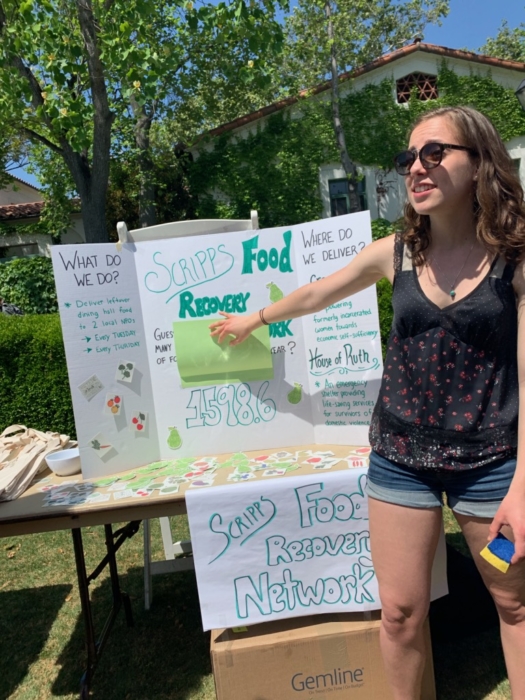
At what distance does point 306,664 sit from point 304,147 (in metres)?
13.1

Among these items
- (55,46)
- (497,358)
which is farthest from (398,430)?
(55,46)

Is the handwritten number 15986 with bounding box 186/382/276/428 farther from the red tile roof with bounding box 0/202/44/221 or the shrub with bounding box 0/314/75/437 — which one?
the red tile roof with bounding box 0/202/44/221

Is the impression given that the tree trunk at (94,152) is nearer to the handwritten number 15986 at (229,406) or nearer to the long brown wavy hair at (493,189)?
the handwritten number 15986 at (229,406)

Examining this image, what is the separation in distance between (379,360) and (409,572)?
951mm

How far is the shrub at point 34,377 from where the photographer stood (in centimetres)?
451

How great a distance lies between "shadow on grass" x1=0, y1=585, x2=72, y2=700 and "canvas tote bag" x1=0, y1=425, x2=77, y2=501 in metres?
0.90

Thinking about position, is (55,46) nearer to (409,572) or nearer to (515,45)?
(409,572)

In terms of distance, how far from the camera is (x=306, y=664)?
1.83 meters

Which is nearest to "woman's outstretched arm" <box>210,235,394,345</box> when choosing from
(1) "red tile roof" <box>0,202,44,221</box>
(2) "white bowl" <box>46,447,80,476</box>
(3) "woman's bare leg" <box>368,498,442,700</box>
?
(3) "woman's bare leg" <box>368,498,442,700</box>

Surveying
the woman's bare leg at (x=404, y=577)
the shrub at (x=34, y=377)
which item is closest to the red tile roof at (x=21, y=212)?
the shrub at (x=34, y=377)

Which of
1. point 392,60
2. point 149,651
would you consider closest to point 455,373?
point 149,651

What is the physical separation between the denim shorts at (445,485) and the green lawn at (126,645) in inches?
41.9

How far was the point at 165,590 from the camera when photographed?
9.58 ft

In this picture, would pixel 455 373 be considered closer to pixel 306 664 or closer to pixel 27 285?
pixel 306 664
